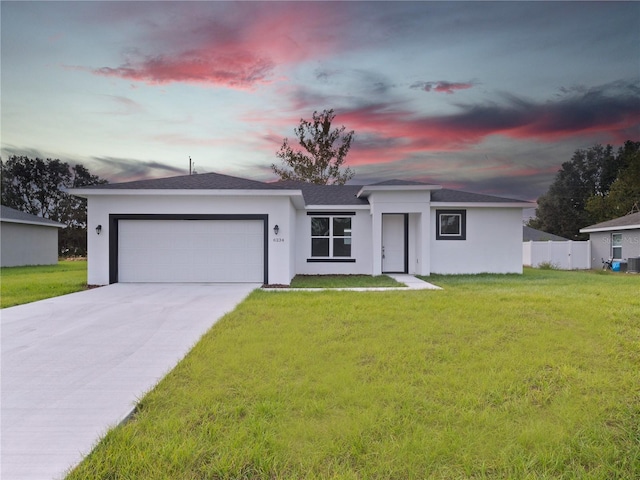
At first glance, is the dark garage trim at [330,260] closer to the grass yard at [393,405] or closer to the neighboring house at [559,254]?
the grass yard at [393,405]

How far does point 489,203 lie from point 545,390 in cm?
1149

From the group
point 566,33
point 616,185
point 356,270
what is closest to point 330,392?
point 356,270

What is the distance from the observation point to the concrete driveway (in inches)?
110

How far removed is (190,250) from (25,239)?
15.4 meters

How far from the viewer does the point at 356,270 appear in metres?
14.5

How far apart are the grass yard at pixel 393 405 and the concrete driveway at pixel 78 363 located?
285 millimetres

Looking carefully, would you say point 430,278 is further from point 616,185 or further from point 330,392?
point 616,185

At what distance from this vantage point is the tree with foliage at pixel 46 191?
3394 cm

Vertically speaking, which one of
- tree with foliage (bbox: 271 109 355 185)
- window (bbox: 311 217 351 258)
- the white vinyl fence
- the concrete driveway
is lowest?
the concrete driveway

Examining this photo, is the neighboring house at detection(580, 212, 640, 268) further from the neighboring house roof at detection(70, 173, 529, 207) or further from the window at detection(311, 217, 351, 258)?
the window at detection(311, 217, 351, 258)

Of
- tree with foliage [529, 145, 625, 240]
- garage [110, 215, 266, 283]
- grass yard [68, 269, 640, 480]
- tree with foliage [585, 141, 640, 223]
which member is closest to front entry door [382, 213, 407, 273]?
garage [110, 215, 266, 283]

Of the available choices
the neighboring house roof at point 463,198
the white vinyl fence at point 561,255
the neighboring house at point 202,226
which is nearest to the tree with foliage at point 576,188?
the white vinyl fence at point 561,255

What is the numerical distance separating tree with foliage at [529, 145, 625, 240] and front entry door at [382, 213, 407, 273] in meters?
30.3

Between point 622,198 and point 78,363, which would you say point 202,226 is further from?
point 622,198
